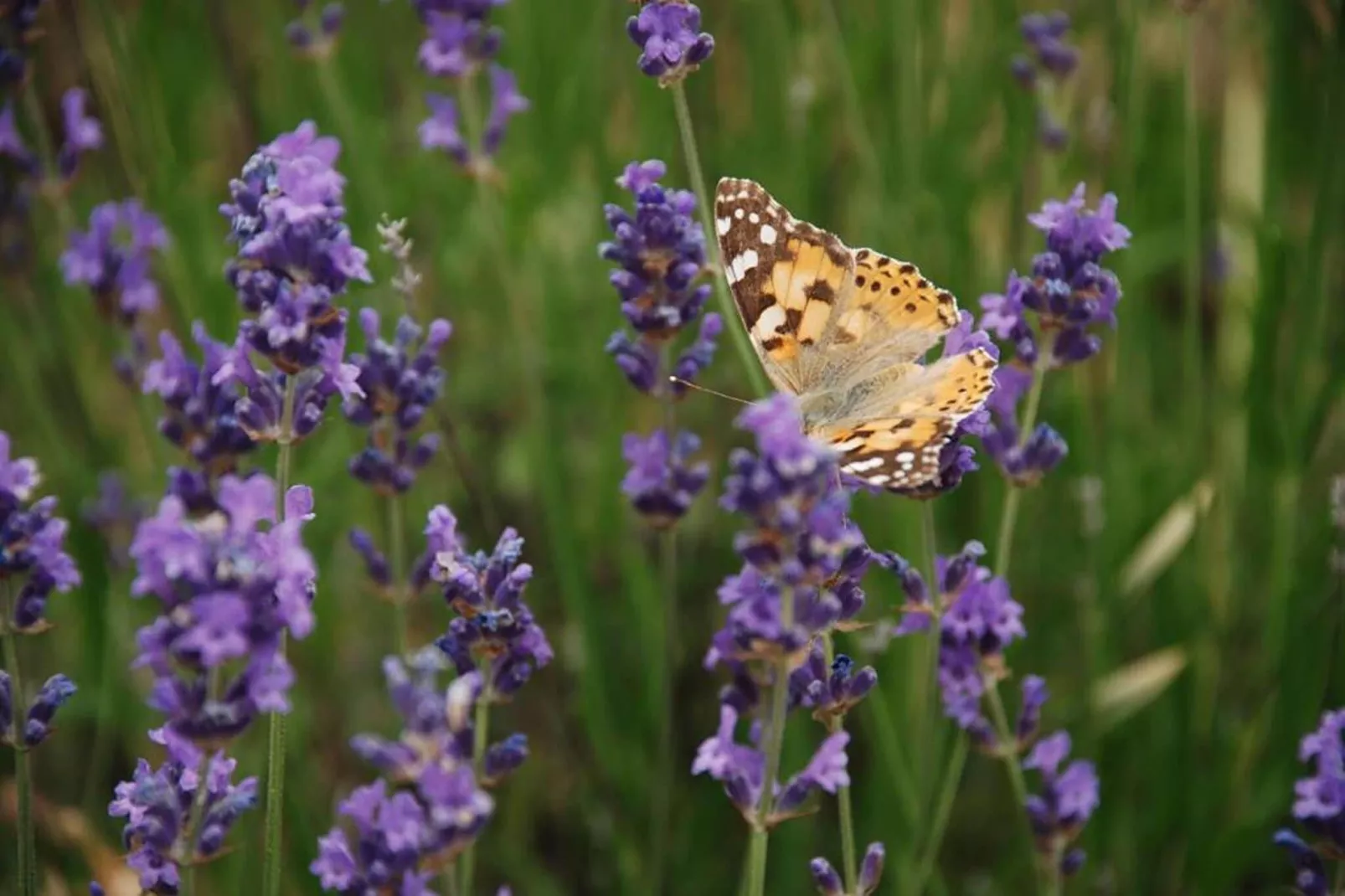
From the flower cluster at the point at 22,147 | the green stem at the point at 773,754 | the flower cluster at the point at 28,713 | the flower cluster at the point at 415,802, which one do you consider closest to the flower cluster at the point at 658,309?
the green stem at the point at 773,754

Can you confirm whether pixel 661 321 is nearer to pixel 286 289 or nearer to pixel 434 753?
pixel 286 289

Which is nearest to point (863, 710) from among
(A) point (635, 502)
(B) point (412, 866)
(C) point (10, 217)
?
(A) point (635, 502)

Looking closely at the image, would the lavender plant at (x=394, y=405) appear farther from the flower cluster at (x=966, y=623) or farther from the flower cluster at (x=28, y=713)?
the flower cluster at (x=966, y=623)

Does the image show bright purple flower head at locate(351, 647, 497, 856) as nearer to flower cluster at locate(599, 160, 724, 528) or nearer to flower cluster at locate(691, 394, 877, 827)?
flower cluster at locate(691, 394, 877, 827)

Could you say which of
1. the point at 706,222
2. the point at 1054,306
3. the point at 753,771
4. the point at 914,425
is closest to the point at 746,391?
the point at 706,222

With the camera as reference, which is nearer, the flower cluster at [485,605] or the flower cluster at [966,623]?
the flower cluster at [485,605]
